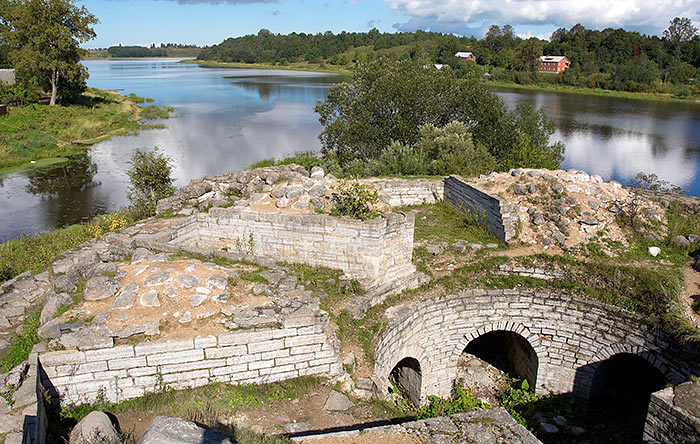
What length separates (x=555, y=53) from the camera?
7469 centimetres

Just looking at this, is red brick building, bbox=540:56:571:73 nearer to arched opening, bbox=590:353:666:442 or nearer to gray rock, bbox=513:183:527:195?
gray rock, bbox=513:183:527:195

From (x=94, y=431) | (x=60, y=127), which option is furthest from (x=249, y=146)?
(x=94, y=431)

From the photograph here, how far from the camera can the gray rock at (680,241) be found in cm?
881

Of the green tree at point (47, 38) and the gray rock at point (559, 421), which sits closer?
the gray rock at point (559, 421)

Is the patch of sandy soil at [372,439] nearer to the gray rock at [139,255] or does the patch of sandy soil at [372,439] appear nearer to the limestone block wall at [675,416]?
the limestone block wall at [675,416]

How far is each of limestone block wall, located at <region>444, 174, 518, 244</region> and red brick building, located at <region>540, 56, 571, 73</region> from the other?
Result: 64815 millimetres

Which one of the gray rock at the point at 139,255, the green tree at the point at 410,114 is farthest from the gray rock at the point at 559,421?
the green tree at the point at 410,114

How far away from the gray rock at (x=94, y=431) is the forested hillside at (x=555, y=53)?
36.3 m

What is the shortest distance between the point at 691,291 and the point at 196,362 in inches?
316

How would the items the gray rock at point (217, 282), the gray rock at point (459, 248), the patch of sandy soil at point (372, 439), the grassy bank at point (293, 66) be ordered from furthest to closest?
the grassy bank at point (293, 66)
the gray rock at point (459, 248)
the gray rock at point (217, 282)
the patch of sandy soil at point (372, 439)

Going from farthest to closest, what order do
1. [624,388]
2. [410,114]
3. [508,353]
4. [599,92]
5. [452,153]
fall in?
[599,92], [410,114], [452,153], [508,353], [624,388]

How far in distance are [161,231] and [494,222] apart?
683 cm

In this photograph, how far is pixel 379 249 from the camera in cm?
723

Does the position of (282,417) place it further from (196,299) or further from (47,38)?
(47,38)
